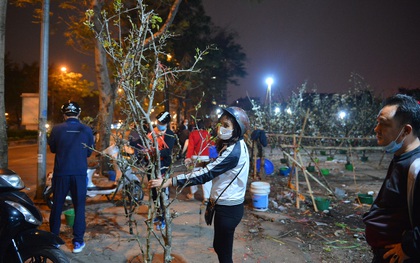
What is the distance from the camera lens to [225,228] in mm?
3000

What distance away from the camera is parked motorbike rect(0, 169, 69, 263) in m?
2.95

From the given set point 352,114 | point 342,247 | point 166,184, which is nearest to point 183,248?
point 166,184

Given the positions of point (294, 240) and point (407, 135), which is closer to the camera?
point (407, 135)

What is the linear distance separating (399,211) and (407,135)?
1.74 ft

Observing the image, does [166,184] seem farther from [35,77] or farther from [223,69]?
[35,77]

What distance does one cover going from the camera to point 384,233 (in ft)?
6.83

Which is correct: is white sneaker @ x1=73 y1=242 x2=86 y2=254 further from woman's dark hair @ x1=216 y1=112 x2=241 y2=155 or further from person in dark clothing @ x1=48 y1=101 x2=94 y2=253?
woman's dark hair @ x1=216 y1=112 x2=241 y2=155

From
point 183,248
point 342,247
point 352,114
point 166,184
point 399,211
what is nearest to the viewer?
point 399,211

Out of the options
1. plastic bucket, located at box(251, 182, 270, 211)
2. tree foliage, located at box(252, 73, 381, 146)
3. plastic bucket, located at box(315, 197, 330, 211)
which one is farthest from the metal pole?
tree foliage, located at box(252, 73, 381, 146)

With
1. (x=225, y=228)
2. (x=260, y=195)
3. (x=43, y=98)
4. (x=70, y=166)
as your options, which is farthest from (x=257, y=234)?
(x=43, y=98)

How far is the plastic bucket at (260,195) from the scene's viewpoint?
6.94 m

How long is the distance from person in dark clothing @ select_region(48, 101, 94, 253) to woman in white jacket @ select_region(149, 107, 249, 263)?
2170mm

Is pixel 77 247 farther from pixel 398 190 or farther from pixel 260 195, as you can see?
pixel 398 190

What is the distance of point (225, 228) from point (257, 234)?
2.94 m
